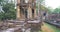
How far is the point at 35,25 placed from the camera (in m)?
4.09

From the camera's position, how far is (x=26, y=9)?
698 centimetres

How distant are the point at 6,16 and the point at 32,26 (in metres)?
4.83

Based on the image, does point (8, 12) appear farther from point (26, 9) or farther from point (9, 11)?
point (26, 9)

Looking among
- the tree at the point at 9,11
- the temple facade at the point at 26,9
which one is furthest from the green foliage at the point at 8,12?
the temple facade at the point at 26,9

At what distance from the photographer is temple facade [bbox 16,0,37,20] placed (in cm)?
664

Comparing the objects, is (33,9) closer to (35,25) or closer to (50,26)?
(50,26)

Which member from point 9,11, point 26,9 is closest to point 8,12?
point 9,11

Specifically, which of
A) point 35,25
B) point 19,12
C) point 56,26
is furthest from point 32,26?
point 19,12

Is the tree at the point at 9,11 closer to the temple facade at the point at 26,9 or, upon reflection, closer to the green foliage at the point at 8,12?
the green foliage at the point at 8,12

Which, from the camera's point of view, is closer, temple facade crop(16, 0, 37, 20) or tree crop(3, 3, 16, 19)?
temple facade crop(16, 0, 37, 20)

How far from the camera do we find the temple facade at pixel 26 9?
262 inches

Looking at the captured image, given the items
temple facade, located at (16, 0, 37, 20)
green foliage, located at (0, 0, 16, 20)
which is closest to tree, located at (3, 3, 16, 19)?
green foliage, located at (0, 0, 16, 20)

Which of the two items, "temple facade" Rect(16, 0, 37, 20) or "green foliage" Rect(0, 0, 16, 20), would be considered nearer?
"temple facade" Rect(16, 0, 37, 20)

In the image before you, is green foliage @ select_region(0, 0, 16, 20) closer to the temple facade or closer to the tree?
the tree
